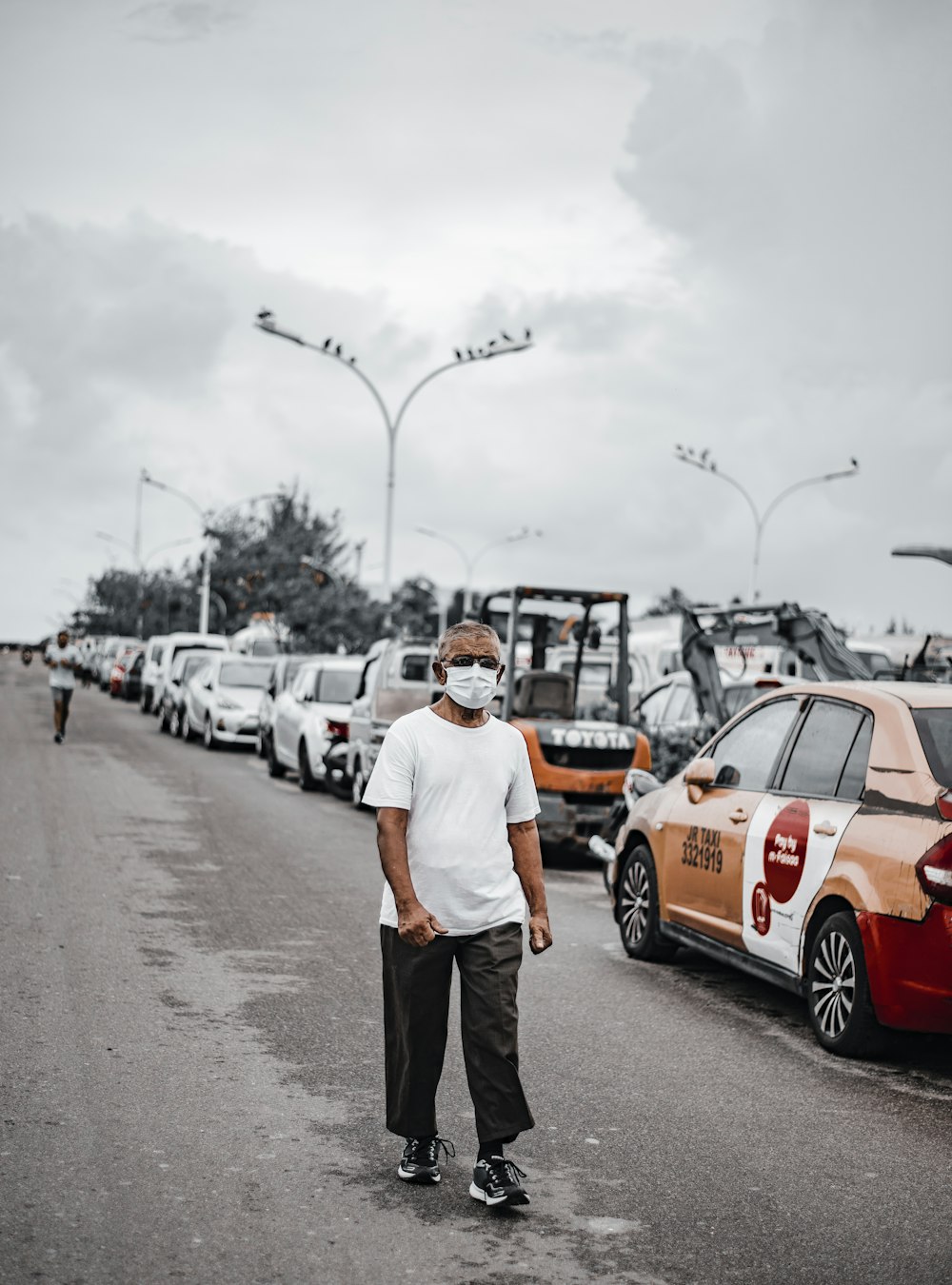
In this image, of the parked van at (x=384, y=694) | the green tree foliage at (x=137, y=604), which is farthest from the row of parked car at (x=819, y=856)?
the green tree foliage at (x=137, y=604)

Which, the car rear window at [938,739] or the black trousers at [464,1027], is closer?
the black trousers at [464,1027]

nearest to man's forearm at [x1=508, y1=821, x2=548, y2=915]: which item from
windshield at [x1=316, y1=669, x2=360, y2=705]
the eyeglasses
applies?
the eyeglasses

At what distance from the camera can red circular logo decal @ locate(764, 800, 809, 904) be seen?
7438 mm

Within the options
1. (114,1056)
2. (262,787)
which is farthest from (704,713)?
(114,1056)

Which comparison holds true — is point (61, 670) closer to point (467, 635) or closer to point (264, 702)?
point (264, 702)

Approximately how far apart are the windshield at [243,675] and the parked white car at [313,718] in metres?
4.92

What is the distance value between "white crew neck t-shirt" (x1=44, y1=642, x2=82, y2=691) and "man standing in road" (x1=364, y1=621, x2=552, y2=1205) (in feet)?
70.6

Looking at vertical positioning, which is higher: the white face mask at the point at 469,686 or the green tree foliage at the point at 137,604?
the green tree foliage at the point at 137,604

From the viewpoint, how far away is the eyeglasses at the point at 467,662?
5.06m

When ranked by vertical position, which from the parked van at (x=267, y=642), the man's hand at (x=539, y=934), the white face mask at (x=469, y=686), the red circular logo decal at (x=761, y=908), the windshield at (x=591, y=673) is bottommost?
the red circular logo decal at (x=761, y=908)

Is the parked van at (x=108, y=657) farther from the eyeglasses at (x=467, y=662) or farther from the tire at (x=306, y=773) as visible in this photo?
the eyeglasses at (x=467, y=662)

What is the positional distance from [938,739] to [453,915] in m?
3.03

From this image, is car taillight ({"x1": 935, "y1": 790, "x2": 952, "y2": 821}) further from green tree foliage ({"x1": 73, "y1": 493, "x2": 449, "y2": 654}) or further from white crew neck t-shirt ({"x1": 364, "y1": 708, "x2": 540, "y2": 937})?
green tree foliage ({"x1": 73, "y1": 493, "x2": 449, "y2": 654})

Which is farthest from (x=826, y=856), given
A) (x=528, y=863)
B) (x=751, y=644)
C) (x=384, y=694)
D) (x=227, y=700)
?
(x=227, y=700)
